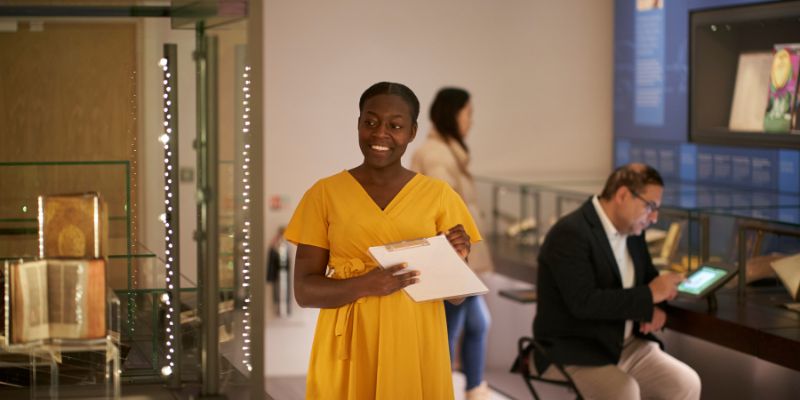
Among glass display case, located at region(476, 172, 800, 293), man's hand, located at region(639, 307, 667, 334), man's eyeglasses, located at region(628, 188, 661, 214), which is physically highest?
man's eyeglasses, located at region(628, 188, 661, 214)

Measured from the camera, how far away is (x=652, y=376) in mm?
4363

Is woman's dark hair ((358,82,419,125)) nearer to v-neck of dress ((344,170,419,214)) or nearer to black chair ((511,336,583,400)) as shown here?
v-neck of dress ((344,170,419,214))

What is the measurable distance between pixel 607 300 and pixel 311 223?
1645mm

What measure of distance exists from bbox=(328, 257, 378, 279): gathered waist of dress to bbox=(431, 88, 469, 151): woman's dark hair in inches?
117

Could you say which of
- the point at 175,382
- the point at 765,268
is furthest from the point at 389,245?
the point at 765,268

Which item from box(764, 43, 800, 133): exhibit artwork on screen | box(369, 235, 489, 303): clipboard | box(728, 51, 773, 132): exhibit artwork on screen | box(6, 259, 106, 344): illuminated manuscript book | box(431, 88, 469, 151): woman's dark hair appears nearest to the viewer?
box(6, 259, 106, 344): illuminated manuscript book

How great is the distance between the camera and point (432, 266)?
2.76m

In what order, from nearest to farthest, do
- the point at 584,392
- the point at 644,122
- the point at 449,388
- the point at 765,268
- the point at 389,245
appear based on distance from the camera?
the point at 389,245, the point at 449,388, the point at 584,392, the point at 765,268, the point at 644,122

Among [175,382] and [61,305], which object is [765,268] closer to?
[175,382]

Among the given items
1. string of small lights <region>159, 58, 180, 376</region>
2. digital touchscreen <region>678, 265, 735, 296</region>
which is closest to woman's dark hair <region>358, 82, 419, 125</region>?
string of small lights <region>159, 58, 180, 376</region>

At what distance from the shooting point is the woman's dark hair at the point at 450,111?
227 inches

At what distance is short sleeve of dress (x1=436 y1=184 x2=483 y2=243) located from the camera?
2873 mm

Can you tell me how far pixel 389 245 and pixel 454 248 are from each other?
0.57ft

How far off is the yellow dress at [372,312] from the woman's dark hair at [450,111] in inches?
114
